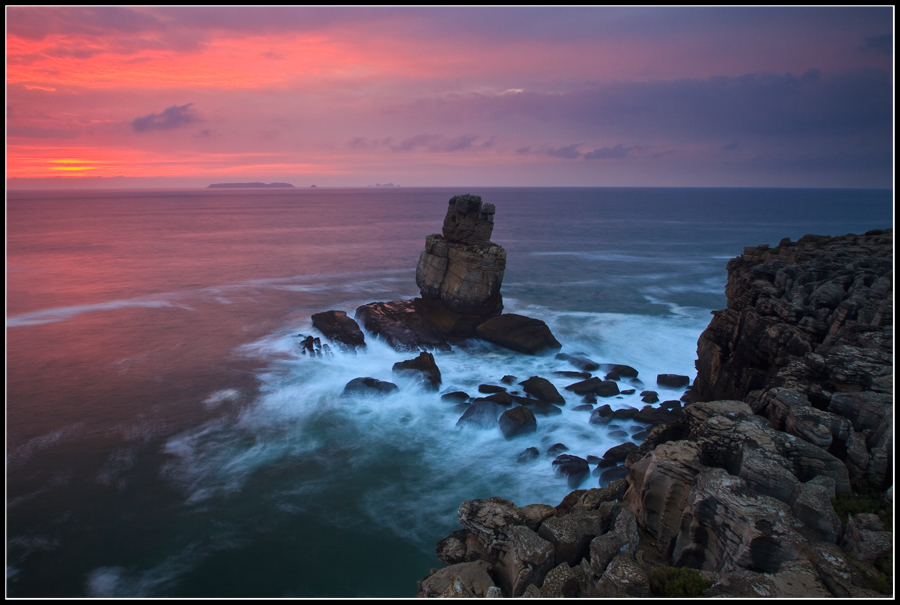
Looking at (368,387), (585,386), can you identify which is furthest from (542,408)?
(368,387)

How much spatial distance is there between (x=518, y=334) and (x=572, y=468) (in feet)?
52.1

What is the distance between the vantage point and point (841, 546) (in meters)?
9.34

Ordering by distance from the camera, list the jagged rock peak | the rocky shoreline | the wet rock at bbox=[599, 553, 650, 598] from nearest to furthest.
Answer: the rocky shoreline
the wet rock at bbox=[599, 553, 650, 598]
the jagged rock peak

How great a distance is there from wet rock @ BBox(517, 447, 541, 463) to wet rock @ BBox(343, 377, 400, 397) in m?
9.83

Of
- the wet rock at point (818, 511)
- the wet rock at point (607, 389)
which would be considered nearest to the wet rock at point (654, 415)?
the wet rock at point (607, 389)

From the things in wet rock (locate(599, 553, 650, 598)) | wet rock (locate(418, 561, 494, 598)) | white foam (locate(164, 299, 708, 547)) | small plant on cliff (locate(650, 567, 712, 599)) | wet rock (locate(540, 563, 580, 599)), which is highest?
small plant on cliff (locate(650, 567, 712, 599))

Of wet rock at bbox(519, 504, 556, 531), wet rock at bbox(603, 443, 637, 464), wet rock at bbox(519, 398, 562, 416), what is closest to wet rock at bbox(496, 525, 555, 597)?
wet rock at bbox(519, 504, 556, 531)

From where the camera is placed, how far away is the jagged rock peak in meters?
38.4

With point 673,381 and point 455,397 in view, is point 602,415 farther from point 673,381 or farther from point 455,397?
point 455,397

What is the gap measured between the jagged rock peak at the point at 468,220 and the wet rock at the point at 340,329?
10.8m

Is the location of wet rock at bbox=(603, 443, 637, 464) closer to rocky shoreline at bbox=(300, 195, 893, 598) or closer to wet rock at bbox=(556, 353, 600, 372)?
rocky shoreline at bbox=(300, 195, 893, 598)

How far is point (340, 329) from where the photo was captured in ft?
125

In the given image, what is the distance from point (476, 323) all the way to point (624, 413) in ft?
48.9

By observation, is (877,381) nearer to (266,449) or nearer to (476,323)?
(266,449)
